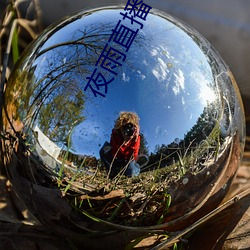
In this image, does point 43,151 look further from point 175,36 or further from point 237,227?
point 237,227

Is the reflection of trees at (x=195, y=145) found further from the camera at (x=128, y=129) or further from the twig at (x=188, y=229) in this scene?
the twig at (x=188, y=229)

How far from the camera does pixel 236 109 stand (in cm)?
155

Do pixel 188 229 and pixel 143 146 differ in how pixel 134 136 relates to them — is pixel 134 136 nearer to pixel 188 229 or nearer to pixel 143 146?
pixel 143 146

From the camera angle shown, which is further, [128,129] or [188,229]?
[188,229]

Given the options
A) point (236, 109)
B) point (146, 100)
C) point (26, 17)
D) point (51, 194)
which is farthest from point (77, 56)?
point (26, 17)

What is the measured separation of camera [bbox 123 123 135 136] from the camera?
1321mm

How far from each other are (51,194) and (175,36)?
449mm

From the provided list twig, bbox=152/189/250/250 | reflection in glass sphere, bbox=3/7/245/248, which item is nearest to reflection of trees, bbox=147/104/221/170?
reflection in glass sphere, bbox=3/7/245/248

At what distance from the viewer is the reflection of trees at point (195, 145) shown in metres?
1.35

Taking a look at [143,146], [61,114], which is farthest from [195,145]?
[61,114]

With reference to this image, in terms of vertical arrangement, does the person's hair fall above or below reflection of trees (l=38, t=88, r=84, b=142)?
above

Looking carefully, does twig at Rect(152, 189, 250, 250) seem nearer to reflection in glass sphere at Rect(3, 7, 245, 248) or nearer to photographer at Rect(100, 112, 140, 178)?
reflection in glass sphere at Rect(3, 7, 245, 248)

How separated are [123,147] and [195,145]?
16cm

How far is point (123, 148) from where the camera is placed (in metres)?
1.34
